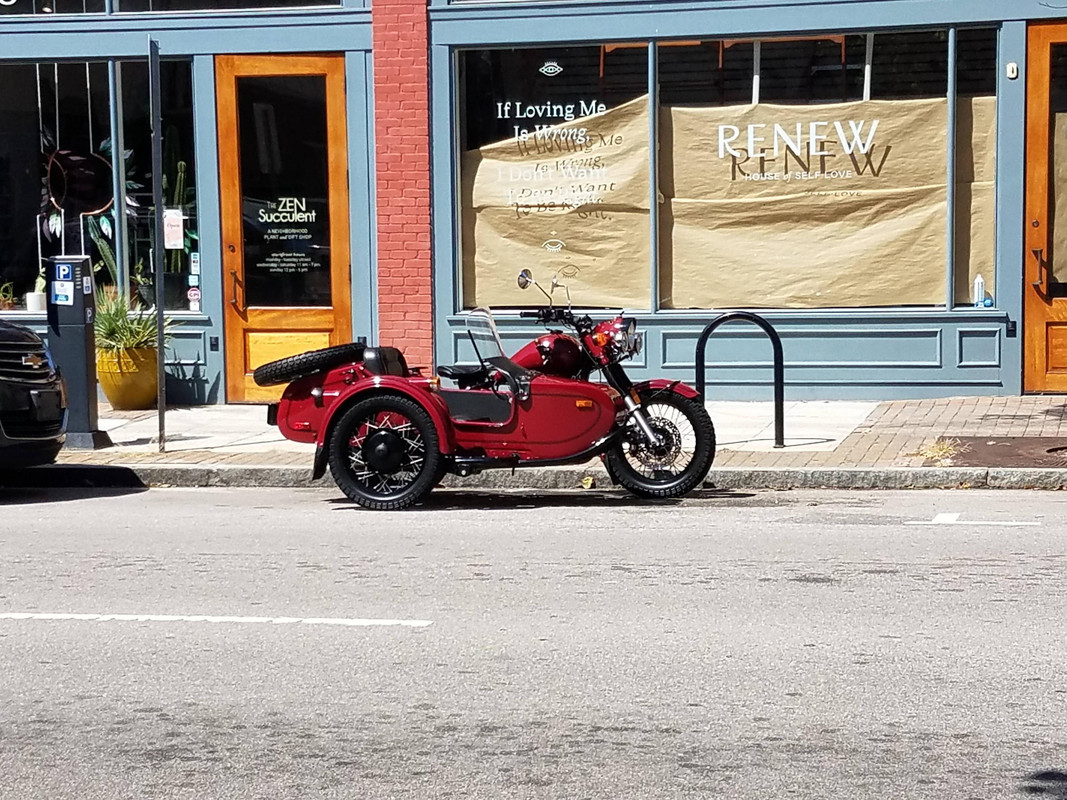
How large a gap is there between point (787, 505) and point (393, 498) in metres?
2.45

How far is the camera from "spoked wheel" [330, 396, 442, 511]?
9.45 meters

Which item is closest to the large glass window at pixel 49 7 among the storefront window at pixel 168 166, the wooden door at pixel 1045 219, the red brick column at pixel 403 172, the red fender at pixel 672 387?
the storefront window at pixel 168 166

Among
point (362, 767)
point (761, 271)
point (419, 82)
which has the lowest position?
point (362, 767)

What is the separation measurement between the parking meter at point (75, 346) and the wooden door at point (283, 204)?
2.46 metres

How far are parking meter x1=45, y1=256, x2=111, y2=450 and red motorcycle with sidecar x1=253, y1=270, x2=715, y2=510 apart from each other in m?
2.82

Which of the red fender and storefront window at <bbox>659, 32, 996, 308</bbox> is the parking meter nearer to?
the red fender

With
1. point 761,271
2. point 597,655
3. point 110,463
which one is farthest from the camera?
point 761,271

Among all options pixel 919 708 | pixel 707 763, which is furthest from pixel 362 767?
pixel 919 708

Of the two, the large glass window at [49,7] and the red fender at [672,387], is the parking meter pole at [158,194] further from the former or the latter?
the red fender at [672,387]

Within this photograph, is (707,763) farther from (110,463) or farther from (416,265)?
(416,265)

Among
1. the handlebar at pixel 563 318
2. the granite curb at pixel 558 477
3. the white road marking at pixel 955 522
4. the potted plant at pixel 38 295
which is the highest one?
the potted plant at pixel 38 295

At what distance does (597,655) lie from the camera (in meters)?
5.80

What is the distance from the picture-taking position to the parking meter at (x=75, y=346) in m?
11.8

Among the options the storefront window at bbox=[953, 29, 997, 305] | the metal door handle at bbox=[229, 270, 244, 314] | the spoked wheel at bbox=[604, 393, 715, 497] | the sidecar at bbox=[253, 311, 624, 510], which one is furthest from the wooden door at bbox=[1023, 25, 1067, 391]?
the metal door handle at bbox=[229, 270, 244, 314]
